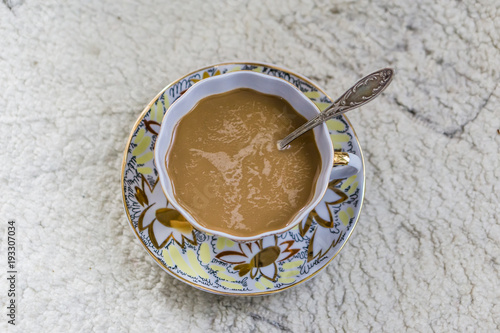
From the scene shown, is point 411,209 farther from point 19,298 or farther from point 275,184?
point 19,298

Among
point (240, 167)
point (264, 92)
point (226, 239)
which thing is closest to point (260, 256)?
point (226, 239)

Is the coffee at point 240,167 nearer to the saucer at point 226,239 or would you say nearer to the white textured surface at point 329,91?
the saucer at point 226,239

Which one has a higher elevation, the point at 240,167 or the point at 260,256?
the point at 240,167

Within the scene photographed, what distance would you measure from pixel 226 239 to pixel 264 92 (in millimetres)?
279

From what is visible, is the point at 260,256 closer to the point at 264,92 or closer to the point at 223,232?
the point at 223,232

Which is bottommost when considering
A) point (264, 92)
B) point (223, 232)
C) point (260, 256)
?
point (260, 256)

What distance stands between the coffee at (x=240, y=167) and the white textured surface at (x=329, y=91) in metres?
0.22

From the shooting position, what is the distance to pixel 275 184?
86 centimetres

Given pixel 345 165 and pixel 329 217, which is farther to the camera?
pixel 329 217

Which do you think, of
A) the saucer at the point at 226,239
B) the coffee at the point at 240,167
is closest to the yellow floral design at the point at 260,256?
the saucer at the point at 226,239

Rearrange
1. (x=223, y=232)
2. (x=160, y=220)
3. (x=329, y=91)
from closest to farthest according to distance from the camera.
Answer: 1. (x=223, y=232)
2. (x=160, y=220)
3. (x=329, y=91)

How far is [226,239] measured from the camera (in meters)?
Result: 0.94

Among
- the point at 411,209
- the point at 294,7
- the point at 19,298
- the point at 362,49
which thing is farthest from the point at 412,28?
the point at 19,298

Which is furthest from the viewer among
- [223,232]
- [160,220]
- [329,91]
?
[329,91]
